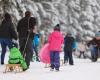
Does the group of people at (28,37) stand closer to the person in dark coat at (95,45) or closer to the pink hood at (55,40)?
the pink hood at (55,40)

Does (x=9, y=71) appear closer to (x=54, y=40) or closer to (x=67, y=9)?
(x=54, y=40)

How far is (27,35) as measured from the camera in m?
16.8

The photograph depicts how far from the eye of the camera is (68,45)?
71.2 feet

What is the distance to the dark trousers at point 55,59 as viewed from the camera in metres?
16.9

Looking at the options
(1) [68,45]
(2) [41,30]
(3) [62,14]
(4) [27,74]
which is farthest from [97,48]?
(3) [62,14]

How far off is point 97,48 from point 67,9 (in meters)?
32.5

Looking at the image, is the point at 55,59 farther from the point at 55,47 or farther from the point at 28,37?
the point at 28,37

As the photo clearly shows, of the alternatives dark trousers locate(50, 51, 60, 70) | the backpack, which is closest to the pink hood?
dark trousers locate(50, 51, 60, 70)

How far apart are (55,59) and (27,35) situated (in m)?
1.26

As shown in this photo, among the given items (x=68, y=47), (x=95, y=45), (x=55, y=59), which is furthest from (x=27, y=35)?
(x=95, y=45)

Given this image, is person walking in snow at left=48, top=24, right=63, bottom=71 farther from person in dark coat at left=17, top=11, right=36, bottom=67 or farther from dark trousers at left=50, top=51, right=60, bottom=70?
person in dark coat at left=17, top=11, right=36, bottom=67

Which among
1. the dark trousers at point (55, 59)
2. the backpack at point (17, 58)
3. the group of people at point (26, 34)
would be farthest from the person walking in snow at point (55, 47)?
the backpack at point (17, 58)

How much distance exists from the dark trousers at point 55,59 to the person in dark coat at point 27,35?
768mm

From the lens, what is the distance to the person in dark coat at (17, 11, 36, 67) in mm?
16672
